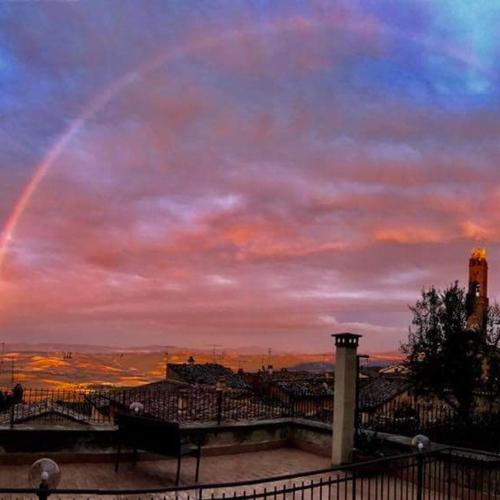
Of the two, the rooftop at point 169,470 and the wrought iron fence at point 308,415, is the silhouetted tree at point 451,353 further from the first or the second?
the rooftop at point 169,470

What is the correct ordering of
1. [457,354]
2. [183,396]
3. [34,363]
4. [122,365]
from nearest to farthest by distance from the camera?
[457,354], [183,396], [34,363], [122,365]

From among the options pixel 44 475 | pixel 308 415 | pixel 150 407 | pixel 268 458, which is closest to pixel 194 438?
pixel 268 458

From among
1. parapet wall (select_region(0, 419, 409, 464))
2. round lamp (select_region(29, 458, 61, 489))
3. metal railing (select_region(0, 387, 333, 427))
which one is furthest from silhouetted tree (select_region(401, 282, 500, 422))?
round lamp (select_region(29, 458, 61, 489))

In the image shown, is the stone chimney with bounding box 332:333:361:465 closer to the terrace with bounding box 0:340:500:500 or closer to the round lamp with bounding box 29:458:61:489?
the terrace with bounding box 0:340:500:500

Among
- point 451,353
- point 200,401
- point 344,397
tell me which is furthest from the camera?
point 200,401

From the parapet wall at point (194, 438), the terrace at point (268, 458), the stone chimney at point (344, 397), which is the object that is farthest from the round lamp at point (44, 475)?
the stone chimney at point (344, 397)

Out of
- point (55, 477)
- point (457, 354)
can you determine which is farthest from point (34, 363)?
point (55, 477)

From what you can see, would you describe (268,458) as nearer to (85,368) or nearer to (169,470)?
(169,470)

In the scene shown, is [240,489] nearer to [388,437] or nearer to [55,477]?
[388,437]
